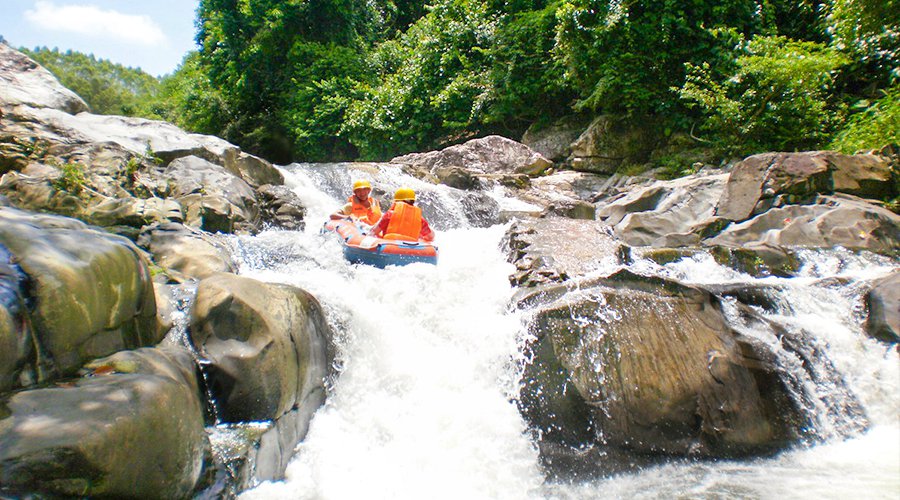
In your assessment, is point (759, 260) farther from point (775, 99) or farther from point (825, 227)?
point (775, 99)

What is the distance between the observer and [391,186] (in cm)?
1128

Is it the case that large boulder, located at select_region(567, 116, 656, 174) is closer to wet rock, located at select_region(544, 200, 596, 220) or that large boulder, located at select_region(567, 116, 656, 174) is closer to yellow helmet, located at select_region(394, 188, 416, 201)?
wet rock, located at select_region(544, 200, 596, 220)

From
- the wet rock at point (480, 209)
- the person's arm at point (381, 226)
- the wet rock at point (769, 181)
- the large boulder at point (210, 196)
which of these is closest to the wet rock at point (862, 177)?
the wet rock at point (769, 181)

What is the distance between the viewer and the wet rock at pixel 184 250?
5.00 m

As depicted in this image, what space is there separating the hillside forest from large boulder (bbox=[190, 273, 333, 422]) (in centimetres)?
964

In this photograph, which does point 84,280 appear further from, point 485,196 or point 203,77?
point 203,77

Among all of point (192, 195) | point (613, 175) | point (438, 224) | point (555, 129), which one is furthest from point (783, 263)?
point (555, 129)

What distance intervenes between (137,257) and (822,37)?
50.4ft

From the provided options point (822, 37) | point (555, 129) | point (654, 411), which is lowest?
point (654, 411)

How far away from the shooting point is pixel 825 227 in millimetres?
7109

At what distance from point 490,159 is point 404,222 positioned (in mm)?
7212

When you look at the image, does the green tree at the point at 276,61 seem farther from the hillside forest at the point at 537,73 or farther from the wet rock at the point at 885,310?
the wet rock at the point at 885,310

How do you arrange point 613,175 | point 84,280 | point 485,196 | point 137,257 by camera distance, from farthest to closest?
point 613,175, point 485,196, point 137,257, point 84,280

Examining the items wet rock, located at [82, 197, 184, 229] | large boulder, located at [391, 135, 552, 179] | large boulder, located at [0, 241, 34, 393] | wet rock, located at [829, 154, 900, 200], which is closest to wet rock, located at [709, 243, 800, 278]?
wet rock, located at [829, 154, 900, 200]
